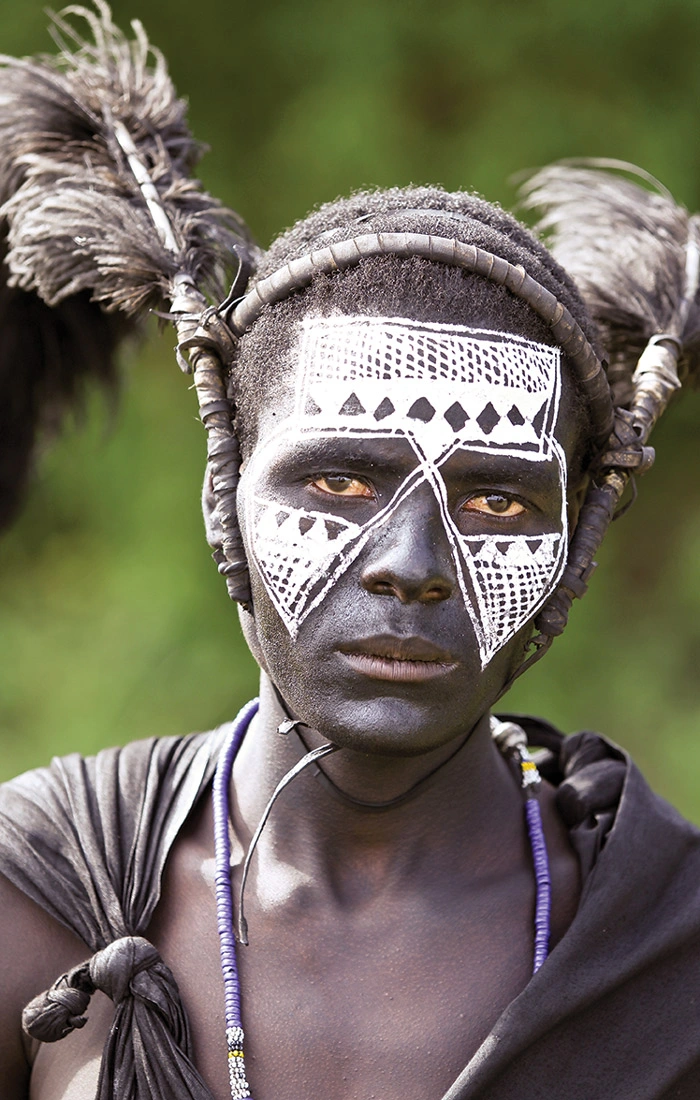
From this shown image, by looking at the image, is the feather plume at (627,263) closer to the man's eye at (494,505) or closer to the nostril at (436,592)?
the man's eye at (494,505)

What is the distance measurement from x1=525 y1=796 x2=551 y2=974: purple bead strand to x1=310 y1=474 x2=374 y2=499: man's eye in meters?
0.67

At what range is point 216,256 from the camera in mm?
2590

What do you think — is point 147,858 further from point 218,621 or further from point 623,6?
point 623,6

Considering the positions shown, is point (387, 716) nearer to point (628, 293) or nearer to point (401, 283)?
point (401, 283)

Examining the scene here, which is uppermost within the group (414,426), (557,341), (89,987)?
(557,341)

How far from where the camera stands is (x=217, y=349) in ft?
7.61

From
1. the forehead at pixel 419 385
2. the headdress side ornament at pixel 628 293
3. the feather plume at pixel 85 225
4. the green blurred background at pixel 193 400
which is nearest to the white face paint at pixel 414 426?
the forehead at pixel 419 385

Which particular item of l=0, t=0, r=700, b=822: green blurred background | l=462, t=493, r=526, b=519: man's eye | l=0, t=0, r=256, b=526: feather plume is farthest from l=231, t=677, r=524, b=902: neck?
l=0, t=0, r=700, b=822: green blurred background

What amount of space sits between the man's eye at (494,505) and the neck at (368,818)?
386 mm

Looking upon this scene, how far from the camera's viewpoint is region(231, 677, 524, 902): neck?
2291 millimetres

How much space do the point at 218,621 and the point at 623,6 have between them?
2.51m

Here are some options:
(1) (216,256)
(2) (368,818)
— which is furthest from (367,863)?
(1) (216,256)

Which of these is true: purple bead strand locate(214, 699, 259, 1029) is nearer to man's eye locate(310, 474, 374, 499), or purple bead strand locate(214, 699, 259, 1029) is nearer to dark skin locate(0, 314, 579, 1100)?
dark skin locate(0, 314, 579, 1100)

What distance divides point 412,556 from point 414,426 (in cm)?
20
